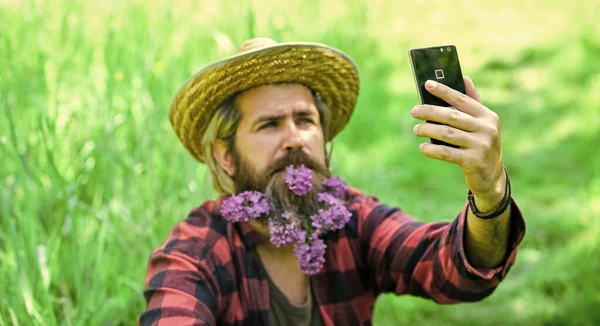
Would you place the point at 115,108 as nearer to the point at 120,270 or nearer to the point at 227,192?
the point at 120,270

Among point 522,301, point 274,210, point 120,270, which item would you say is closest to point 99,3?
point 120,270

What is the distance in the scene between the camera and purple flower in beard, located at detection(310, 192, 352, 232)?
2.24 m

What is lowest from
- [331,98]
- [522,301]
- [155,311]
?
[522,301]

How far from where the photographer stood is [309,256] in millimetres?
2195

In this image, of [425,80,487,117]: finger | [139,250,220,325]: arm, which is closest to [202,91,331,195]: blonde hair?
[139,250,220,325]: arm

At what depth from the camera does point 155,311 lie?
2053 millimetres

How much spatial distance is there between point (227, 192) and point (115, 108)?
94 cm

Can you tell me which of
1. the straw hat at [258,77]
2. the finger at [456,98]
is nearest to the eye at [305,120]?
the straw hat at [258,77]

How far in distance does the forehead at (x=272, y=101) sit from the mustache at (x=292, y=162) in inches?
5.5

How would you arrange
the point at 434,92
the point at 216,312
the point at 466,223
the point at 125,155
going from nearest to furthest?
the point at 434,92 < the point at 466,223 < the point at 216,312 < the point at 125,155

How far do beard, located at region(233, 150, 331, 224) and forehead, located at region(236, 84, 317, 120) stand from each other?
154 millimetres

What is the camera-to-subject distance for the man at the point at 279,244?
2076mm

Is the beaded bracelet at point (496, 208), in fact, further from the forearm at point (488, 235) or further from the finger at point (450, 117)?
the finger at point (450, 117)

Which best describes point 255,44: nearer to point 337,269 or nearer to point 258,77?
point 258,77
